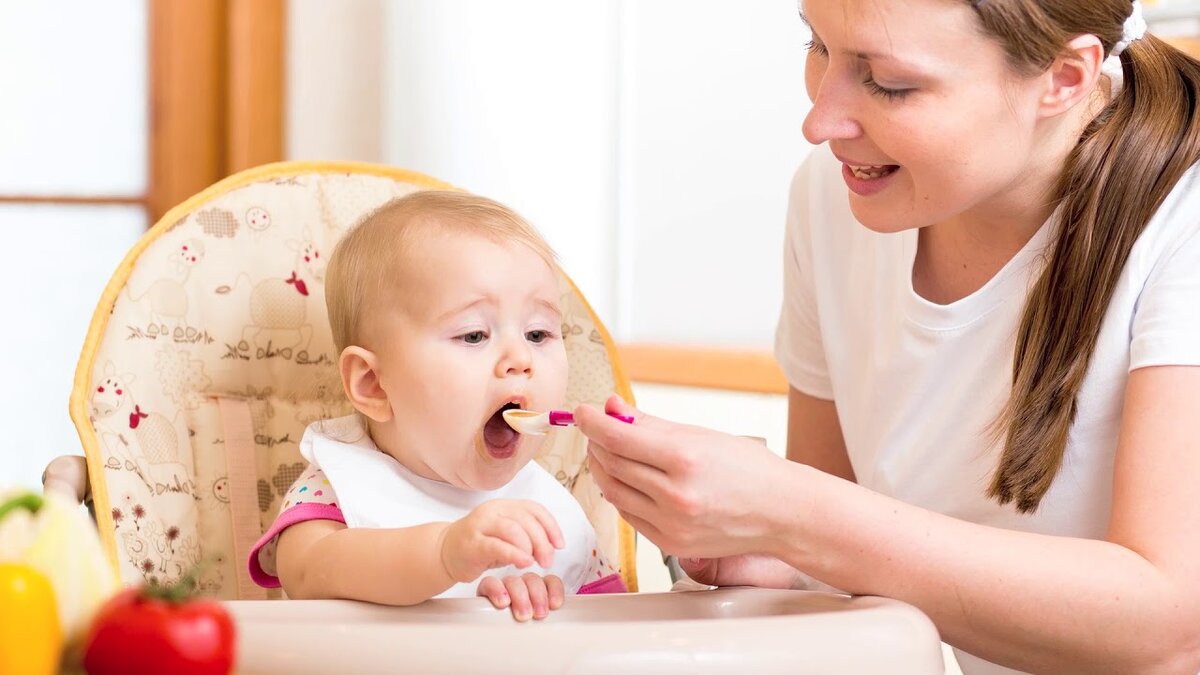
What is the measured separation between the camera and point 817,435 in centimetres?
157

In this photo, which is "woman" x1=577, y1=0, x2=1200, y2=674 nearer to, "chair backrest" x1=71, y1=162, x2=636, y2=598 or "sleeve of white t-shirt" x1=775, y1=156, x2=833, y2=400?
"sleeve of white t-shirt" x1=775, y1=156, x2=833, y2=400

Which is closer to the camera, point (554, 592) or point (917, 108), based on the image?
point (554, 592)

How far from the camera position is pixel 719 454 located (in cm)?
92

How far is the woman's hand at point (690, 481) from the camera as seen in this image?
905 mm

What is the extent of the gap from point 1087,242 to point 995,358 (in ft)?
0.54

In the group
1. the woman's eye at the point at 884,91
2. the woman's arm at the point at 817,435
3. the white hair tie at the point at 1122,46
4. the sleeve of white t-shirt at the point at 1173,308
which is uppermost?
the white hair tie at the point at 1122,46

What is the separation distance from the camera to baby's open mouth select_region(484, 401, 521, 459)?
1.21 m

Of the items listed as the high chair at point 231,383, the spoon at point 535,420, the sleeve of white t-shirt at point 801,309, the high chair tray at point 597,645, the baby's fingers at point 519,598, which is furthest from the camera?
the sleeve of white t-shirt at point 801,309

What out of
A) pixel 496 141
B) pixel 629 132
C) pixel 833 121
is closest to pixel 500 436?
pixel 833 121

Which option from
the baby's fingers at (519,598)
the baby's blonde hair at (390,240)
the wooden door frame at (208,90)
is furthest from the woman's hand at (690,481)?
the wooden door frame at (208,90)

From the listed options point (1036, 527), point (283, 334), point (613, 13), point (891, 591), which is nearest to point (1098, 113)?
point (1036, 527)

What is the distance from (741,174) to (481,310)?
4.31 feet

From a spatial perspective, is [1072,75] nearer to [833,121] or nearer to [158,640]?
[833,121]

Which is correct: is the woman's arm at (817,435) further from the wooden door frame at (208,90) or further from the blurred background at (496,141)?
the wooden door frame at (208,90)
